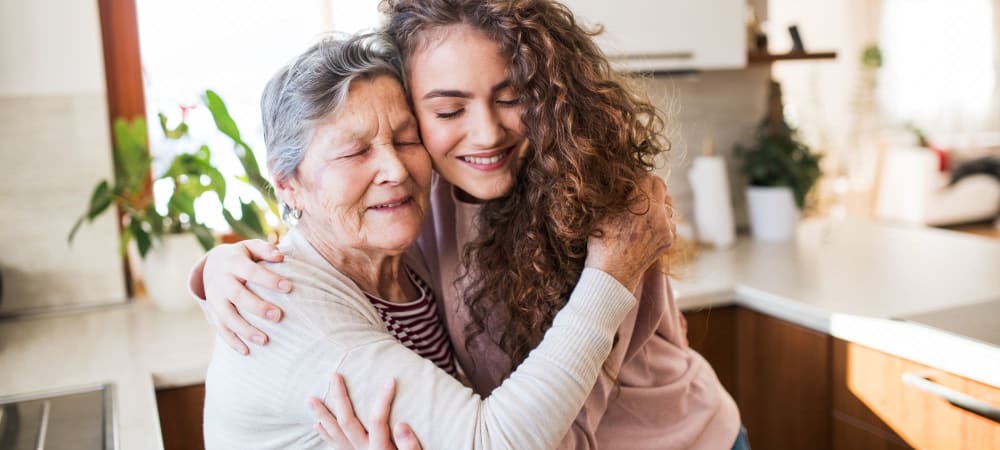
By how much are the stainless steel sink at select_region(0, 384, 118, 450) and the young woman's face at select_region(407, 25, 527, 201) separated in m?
0.66

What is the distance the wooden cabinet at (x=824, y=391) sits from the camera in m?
1.49

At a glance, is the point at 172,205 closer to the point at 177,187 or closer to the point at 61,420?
the point at 177,187

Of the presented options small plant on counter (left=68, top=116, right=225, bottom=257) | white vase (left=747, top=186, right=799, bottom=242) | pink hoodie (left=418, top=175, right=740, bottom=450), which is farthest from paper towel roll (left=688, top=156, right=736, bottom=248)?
small plant on counter (left=68, top=116, right=225, bottom=257)

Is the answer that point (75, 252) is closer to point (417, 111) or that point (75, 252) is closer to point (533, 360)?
point (417, 111)

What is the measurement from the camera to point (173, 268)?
72.7 inches

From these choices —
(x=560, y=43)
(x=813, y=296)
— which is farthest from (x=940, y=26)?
(x=560, y=43)

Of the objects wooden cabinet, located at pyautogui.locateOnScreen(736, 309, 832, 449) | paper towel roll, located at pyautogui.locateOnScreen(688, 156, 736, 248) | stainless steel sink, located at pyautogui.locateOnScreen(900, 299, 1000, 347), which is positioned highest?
paper towel roll, located at pyautogui.locateOnScreen(688, 156, 736, 248)

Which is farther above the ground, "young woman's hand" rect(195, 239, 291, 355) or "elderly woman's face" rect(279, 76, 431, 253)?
"elderly woman's face" rect(279, 76, 431, 253)

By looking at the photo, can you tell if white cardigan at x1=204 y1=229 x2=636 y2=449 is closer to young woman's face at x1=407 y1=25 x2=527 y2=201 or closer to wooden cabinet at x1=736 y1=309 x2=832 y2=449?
young woman's face at x1=407 y1=25 x2=527 y2=201

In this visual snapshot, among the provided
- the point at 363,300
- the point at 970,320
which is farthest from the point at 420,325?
the point at 970,320

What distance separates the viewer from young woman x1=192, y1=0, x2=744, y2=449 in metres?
1.10

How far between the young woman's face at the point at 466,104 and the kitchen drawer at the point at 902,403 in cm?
93

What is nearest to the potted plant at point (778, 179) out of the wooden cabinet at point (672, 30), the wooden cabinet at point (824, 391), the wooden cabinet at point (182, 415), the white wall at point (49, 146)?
the wooden cabinet at point (672, 30)

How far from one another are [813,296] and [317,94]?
1.24 meters
